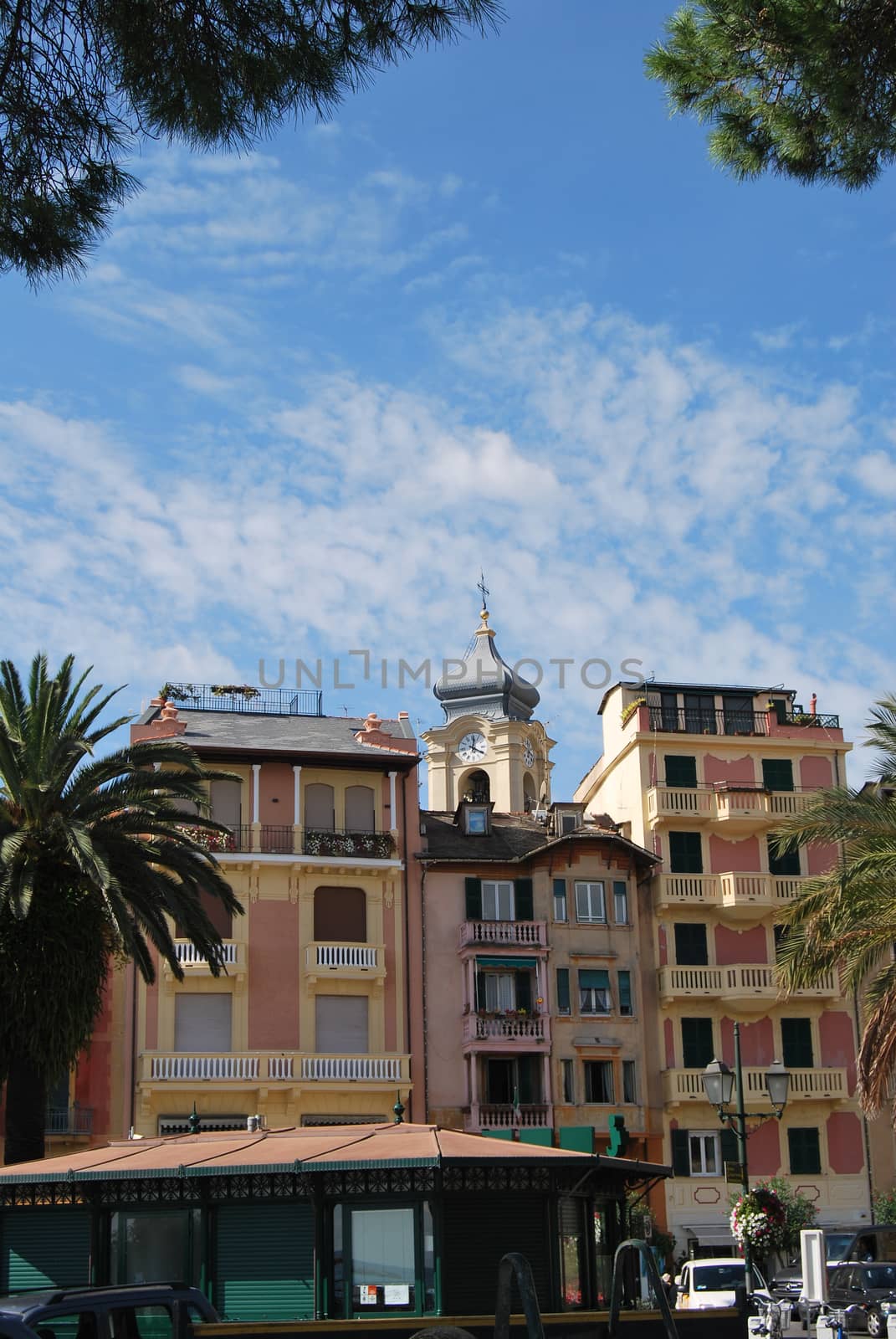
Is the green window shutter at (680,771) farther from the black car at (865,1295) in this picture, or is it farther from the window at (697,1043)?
the black car at (865,1295)

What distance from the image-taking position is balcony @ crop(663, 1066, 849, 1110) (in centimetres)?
5244

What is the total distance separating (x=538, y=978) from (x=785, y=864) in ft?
31.4

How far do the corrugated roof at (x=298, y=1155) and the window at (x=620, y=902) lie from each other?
101 ft

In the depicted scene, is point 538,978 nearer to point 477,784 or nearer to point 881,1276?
point 881,1276

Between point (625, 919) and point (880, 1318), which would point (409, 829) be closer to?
point (625, 919)

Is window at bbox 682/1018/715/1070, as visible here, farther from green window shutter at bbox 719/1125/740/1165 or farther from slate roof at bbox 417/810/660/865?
slate roof at bbox 417/810/660/865

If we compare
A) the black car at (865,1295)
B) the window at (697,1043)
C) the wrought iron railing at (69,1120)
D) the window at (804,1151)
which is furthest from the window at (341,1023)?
the black car at (865,1295)

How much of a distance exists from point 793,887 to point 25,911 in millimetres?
31469

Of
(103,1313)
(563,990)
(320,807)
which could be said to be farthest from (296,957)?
(103,1313)

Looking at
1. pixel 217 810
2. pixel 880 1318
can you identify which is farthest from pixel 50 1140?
pixel 880 1318

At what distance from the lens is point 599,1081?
173 ft

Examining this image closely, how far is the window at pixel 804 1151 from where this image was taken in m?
53.1

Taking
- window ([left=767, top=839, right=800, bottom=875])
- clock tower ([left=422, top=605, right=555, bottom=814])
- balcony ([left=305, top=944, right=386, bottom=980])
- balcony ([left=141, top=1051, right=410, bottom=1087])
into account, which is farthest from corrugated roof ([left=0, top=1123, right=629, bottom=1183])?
clock tower ([left=422, top=605, right=555, bottom=814])

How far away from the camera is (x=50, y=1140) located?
46.9 m
